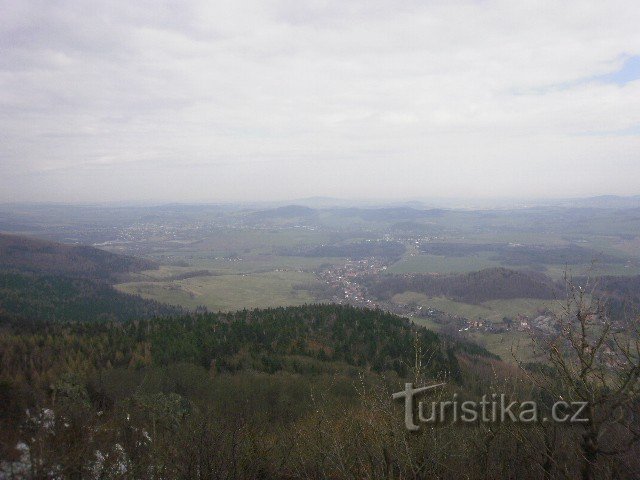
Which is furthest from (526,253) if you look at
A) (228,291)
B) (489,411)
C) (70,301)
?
(489,411)

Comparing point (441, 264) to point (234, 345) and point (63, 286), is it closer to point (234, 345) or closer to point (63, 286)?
point (234, 345)

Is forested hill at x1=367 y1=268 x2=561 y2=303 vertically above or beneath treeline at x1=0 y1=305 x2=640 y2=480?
beneath

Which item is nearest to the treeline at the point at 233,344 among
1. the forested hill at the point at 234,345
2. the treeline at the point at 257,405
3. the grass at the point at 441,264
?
the forested hill at the point at 234,345

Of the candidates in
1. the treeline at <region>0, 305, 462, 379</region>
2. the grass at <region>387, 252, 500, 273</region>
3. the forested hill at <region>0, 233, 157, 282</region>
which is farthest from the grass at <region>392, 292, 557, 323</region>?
the forested hill at <region>0, 233, 157, 282</region>

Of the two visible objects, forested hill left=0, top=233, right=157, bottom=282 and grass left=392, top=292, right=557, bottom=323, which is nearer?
A: grass left=392, top=292, right=557, bottom=323

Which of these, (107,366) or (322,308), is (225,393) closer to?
(107,366)

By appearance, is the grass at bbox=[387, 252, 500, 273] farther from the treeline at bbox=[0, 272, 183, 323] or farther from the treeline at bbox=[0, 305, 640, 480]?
the treeline at bbox=[0, 272, 183, 323]
